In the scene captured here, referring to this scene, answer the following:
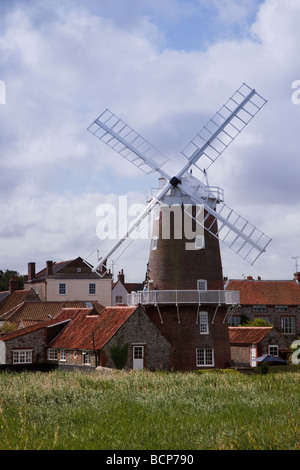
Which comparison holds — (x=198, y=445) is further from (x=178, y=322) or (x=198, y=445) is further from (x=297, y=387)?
(x=178, y=322)

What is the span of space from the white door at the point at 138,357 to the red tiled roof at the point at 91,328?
6.05ft

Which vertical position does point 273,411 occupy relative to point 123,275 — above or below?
below

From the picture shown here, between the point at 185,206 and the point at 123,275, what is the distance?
1594 inches

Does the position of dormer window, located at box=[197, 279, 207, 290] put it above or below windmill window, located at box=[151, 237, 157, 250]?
below

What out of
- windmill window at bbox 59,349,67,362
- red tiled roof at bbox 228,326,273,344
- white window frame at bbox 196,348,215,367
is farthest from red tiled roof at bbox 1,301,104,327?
white window frame at bbox 196,348,215,367

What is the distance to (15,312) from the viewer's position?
195 ft

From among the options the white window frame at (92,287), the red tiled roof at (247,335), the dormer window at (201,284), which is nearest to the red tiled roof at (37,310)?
the white window frame at (92,287)

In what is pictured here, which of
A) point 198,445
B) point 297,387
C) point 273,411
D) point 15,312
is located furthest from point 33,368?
point 198,445

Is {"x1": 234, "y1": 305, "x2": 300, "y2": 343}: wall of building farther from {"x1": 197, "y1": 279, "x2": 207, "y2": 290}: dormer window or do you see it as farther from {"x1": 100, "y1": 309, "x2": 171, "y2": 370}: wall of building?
{"x1": 197, "y1": 279, "x2": 207, "y2": 290}: dormer window

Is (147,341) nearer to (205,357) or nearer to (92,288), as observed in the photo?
(205,357)

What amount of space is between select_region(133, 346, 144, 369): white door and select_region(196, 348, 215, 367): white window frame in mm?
3387

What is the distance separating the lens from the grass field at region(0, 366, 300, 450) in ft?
42.6
